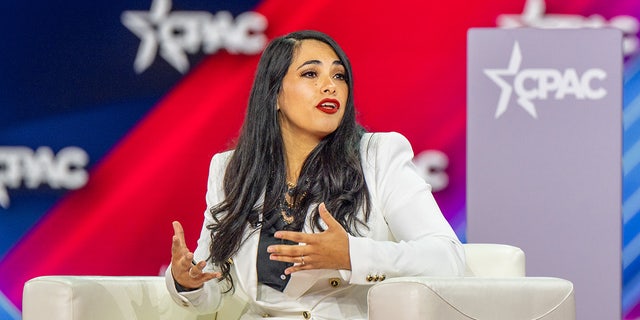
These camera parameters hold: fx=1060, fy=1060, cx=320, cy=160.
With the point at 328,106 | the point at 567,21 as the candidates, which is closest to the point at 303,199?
the point at 328,106

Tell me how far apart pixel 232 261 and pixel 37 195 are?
2.33 metres

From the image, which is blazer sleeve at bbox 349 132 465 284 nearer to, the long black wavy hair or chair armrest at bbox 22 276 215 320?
the long black wavy hair

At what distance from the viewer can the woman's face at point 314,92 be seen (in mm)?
2871

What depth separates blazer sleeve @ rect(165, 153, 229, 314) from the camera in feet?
9.05

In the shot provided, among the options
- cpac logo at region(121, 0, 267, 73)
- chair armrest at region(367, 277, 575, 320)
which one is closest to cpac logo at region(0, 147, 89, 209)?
cpac logo at region(121, 0, 267, 73)

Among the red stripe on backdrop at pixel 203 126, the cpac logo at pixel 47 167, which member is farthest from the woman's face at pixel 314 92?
the cpac logo at pixel 47 167

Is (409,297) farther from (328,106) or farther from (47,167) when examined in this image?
(47,167)

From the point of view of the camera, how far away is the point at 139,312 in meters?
2.79

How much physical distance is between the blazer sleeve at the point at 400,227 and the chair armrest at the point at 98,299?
633 mm

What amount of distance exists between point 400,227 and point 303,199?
28cm

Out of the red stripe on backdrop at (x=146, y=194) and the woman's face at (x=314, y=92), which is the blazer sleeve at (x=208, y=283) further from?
the red stripe on backdrop at (x=146, y=194)

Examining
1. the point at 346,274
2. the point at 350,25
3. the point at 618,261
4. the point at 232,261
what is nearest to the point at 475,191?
the point at 618,261

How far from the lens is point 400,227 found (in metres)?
2.73

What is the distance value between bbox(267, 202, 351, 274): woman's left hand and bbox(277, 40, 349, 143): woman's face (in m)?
0.53
